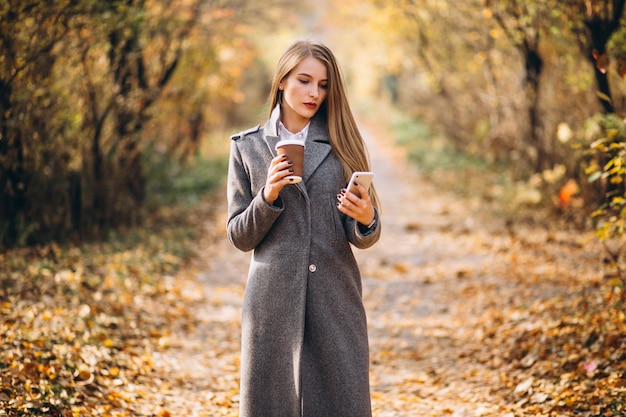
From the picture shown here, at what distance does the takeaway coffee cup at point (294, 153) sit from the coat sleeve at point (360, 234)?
36 centimetres

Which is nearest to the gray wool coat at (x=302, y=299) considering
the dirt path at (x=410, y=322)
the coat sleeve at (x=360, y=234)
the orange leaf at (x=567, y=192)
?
the coat sleeve at (x=360, y=234)

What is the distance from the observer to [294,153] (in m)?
2.81

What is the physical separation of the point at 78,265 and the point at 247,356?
4.77 meters

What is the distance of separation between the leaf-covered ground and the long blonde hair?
224cm

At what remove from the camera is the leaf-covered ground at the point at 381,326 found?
4.53 m

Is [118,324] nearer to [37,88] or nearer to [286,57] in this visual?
[37,88]

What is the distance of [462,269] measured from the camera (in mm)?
8531

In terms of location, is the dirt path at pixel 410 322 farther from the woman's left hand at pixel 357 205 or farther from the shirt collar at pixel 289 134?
the shirt collar at pixel 289 134

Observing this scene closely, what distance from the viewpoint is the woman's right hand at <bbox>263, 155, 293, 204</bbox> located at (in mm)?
2818

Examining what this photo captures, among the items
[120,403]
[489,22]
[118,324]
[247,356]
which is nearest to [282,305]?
[247,356]

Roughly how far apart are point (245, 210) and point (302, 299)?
0.48 m

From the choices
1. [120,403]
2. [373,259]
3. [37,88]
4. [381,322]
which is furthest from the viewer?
[373,259]

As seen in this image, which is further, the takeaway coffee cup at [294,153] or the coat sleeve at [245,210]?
the coat sleeve at [245,210]

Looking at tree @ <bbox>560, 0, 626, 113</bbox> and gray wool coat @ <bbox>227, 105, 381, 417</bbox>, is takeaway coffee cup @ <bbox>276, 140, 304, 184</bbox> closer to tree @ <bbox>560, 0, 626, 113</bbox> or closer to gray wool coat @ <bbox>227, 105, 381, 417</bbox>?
gray wool coat @ <bbox>227, 105, 381, 417</bbox>
